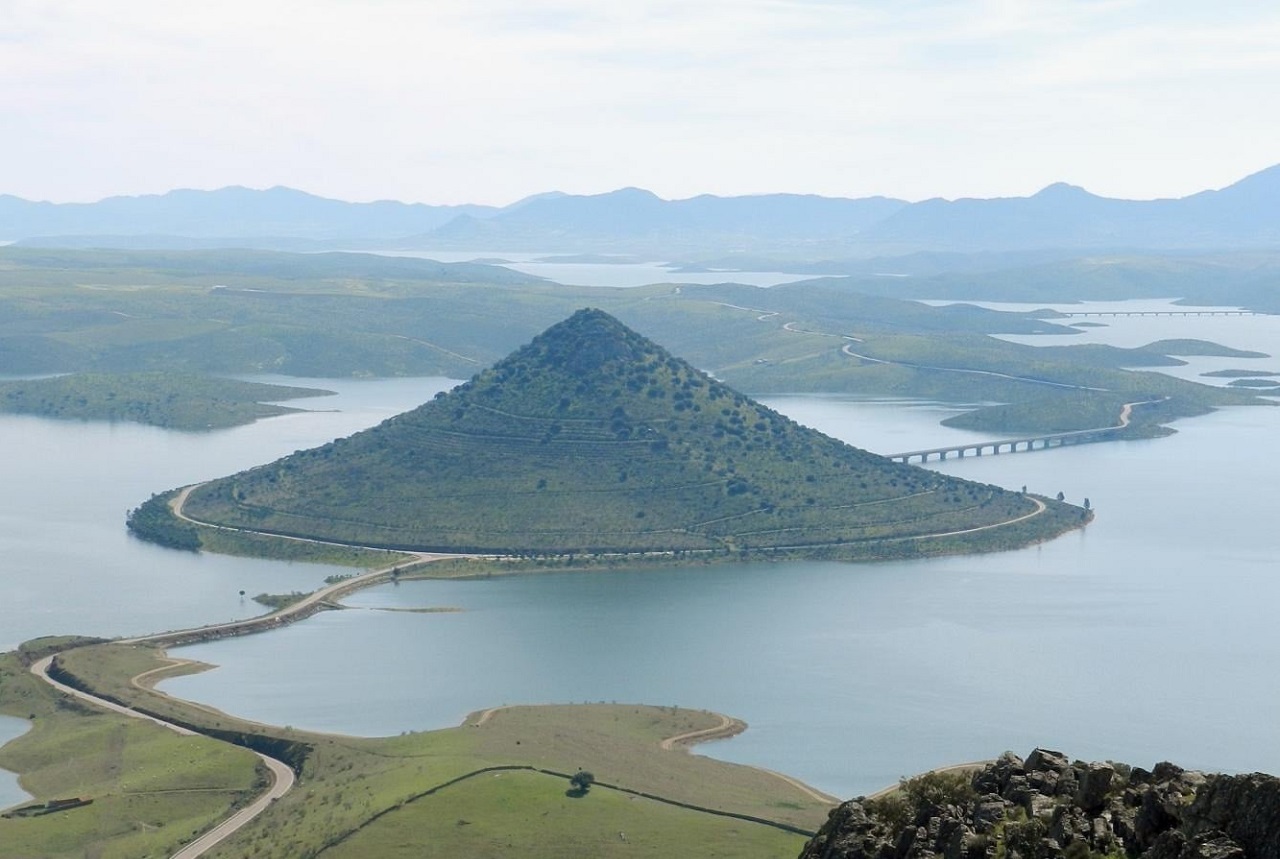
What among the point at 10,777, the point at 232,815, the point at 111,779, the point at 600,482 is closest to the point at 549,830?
the point at 232,815

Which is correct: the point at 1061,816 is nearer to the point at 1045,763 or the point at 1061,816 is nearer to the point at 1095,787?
the point at 1095,787

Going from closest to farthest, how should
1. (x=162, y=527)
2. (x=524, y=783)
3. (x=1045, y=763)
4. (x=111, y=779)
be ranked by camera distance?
(x=1045, y=763)
(x=524, y=783)
(x=111, y=779)
(x=162, y=527)

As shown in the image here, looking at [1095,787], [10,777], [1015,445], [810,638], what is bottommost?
[10,777]

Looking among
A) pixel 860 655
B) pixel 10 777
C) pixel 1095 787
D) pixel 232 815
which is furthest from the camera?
pixel 860 655

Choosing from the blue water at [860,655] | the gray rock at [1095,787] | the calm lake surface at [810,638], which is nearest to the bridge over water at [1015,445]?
the calm lake surface at [810,638]

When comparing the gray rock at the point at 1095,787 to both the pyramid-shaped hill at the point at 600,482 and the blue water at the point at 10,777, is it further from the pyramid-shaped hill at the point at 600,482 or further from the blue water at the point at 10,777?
the pyramid-shaped hill at the point at 600,482

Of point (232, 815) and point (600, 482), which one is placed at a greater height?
point (600, 482)

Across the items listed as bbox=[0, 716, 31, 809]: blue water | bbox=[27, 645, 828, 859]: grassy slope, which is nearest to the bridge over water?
bbox=[27, 645, 828, 859]: grassy slope

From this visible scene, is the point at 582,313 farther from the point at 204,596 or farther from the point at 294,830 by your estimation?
the point at 294,830
